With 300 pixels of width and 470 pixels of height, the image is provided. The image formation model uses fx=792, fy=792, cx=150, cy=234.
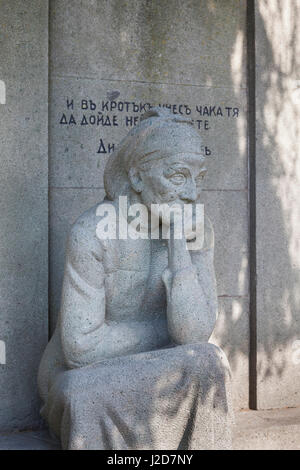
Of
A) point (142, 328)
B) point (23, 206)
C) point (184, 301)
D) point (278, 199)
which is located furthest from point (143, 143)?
Answer: point (278, 199)

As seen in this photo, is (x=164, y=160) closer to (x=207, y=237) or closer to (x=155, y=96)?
(x=207, y=237)

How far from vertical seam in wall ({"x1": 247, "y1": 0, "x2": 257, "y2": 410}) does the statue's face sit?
1.69 m

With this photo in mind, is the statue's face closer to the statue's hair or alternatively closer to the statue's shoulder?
the statue's hair

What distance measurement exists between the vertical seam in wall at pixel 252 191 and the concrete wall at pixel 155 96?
0.05 metres

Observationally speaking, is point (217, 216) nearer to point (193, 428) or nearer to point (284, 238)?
point (284, 238)

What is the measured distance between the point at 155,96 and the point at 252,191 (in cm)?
113

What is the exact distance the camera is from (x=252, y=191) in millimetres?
6637

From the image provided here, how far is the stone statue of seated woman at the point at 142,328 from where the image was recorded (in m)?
4.62

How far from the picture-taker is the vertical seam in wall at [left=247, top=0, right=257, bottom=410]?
21.7ft

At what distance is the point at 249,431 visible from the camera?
589 centimetres

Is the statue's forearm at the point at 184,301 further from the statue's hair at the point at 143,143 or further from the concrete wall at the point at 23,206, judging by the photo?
the concrete wall at the point at 23,206

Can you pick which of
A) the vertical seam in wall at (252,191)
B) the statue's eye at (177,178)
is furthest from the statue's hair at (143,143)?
the vertical seam in wall at (252,191)

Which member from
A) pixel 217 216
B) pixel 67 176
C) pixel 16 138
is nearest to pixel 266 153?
pixel 217 216

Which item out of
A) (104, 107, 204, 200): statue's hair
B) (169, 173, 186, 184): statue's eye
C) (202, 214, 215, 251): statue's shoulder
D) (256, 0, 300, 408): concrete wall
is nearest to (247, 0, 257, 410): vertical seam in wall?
(256, 0, 300, 408): concrete wall
